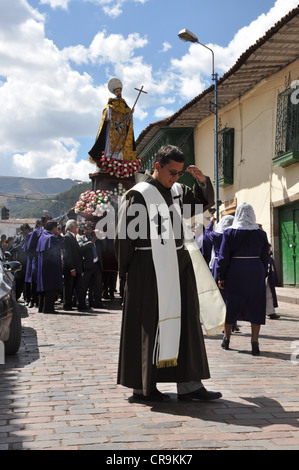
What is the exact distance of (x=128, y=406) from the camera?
4609mm

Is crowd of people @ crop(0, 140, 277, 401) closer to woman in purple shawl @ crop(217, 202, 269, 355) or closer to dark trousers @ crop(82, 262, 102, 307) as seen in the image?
woman in purple shawl @ crop(217, 202, 269, 355)

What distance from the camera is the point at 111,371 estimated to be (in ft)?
19.7

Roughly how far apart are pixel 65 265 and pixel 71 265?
192 mm

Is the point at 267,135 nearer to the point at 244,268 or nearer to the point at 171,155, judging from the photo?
the point at 244,268

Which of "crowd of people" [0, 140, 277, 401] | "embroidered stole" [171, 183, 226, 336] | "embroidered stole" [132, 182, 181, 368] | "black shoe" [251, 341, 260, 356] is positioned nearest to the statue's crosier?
"black shoe" [251, 341, 260, 356]

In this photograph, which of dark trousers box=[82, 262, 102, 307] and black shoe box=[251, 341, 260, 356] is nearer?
black shoe box=[251, 341, 260, 356]

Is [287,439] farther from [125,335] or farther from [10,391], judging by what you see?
[10,391]

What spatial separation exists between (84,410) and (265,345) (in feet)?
13.1

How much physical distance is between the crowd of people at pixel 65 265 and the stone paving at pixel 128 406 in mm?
4173

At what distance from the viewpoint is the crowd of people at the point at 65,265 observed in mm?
12125

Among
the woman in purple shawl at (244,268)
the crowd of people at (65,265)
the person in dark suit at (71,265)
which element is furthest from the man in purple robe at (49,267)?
the woman in purple shawl at (244,268)

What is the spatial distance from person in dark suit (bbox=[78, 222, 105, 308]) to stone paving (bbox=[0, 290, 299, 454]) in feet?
16.0

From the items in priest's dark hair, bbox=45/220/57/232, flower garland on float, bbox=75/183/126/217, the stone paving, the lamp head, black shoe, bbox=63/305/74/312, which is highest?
the lamp head

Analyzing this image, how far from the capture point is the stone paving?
369cm
